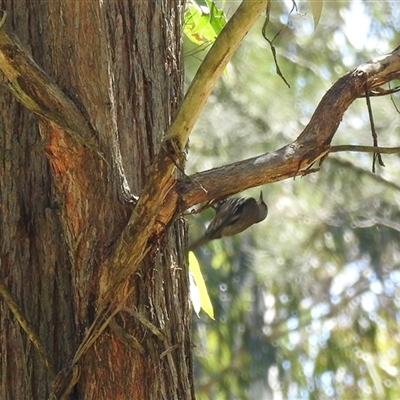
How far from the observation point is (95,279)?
1.07m

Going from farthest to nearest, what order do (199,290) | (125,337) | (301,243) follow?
(301,243), (199,290), (125,337)

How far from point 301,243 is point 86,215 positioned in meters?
4.58

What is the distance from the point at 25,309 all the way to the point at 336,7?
450cm

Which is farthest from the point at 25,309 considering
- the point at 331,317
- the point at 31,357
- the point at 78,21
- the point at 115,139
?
the point at 331,317

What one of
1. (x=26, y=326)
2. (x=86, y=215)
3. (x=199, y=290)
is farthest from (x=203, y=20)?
(x=26, y=326)

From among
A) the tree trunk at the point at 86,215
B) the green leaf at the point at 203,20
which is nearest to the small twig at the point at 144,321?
the tree trunk at the point at 86,215

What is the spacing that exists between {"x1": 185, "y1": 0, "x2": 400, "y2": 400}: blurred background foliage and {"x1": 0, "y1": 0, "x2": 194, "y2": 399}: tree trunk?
329 centimetres

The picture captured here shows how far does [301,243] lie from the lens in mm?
5598

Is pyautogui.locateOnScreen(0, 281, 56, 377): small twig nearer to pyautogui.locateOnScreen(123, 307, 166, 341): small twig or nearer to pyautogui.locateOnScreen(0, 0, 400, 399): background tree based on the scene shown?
pyautogui.locateOnScreen(0, 0, 400, 399): background tree

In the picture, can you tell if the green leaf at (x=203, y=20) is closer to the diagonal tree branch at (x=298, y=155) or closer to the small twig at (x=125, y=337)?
the diagonal tree branch at (x=298, y=155)

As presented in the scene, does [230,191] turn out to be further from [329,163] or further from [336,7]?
[336,7]

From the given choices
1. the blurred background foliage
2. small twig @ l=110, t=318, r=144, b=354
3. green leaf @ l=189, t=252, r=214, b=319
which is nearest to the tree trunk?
small twig @ l=110, t=318, r=144, b=354

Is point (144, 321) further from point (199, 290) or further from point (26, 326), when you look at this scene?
point (199, 290)

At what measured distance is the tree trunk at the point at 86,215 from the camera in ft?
3.50
